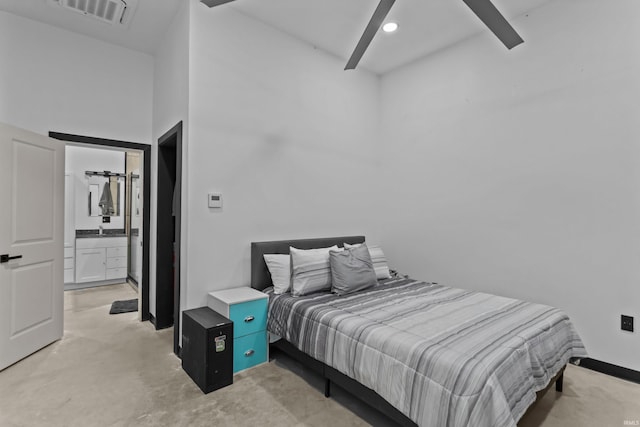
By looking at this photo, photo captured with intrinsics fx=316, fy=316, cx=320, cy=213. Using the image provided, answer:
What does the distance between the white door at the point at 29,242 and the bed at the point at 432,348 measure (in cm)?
226

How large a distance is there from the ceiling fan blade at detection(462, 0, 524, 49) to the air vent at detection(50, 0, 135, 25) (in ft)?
9.51

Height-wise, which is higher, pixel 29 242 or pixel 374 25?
pixel 374 25

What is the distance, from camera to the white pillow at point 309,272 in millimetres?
2828

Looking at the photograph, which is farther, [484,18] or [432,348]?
[484,18]

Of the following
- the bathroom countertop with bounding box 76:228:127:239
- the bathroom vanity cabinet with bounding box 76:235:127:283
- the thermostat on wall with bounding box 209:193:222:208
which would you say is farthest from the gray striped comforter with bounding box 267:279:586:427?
the bathroom countertop with bounding box 76:228:127:239

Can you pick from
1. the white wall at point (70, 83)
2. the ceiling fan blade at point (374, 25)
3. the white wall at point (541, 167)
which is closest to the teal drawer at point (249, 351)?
the white wall at point (541, 167)

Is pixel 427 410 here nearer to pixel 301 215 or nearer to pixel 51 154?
pixel 301 215

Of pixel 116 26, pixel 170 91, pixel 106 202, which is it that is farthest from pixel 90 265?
pixel 116 26

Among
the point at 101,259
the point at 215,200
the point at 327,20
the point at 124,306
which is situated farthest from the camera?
the point at 101,259

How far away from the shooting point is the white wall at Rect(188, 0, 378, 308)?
2812 millimetres

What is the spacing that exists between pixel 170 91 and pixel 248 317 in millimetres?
2406

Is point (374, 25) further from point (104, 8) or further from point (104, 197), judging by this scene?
point (104, 197)

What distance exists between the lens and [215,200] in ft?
9.43

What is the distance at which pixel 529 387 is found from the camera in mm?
1656
